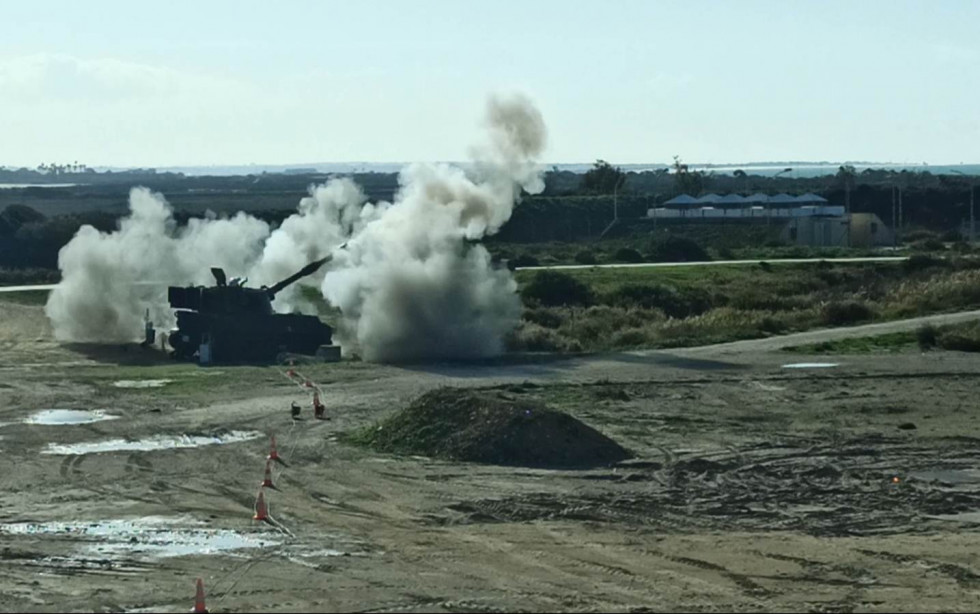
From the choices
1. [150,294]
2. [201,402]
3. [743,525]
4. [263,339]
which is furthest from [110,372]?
[743,525]

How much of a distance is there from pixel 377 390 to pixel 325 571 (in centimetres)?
1977

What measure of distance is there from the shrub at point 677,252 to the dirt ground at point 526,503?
147 ft

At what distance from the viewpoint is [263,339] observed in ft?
Answer: 158

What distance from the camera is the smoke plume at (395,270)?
4819 cm

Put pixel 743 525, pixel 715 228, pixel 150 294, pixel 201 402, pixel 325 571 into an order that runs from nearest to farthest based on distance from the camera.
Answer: pixel 325 571
pixel 743 525
pixel 201 402
pixel 150 294
pixel 715 228

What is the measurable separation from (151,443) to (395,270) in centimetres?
1657

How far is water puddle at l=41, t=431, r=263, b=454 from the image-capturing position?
105 ft

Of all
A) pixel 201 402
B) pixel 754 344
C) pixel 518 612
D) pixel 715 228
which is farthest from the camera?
pixel 715 228

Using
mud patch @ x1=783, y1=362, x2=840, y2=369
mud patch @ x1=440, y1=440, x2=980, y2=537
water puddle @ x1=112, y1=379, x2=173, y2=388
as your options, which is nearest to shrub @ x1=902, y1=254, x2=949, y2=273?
mud patch @ x1=783, y1=362, x2=840, y2=369

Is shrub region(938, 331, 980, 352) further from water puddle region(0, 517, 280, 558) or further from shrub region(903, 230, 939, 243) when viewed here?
shrub region(903, 230, 939, 243)

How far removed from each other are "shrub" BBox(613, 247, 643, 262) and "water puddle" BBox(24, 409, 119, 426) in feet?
165

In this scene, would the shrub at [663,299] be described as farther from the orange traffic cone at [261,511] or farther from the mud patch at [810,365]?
the orange traffic cone at [261,511]

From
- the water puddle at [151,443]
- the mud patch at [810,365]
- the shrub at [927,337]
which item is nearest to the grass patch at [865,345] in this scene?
the shrub at [927,337]

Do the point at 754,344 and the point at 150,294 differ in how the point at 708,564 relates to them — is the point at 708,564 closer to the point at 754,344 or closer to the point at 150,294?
the point at 754,344
